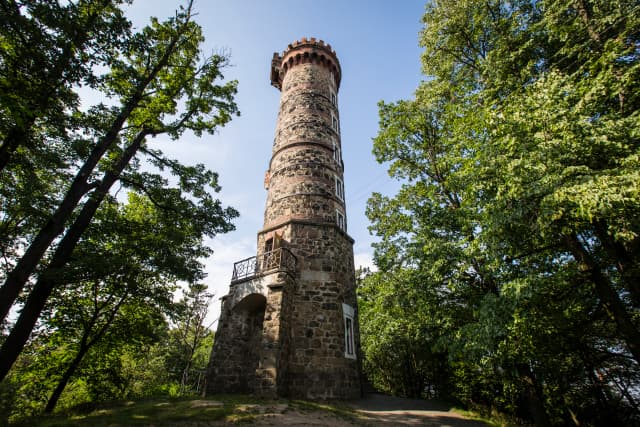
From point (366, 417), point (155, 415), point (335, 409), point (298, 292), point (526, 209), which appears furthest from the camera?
point (298, 292)

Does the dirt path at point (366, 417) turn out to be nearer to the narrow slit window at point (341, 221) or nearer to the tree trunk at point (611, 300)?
the tree trunk at point (611, 300)

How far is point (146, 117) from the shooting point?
10.3 meters

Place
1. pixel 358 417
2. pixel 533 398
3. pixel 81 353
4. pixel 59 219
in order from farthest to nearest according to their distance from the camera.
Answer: pixel 81 353 < pixel 533 398 < pixel 358 417 < pixel 59 219

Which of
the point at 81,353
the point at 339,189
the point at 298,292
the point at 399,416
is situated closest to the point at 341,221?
the point at 339,189

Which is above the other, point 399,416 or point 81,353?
point 81,353

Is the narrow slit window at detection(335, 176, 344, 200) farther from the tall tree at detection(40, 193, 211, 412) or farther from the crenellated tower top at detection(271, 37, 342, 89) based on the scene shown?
the crenellated tower top at detection(271, 37, 342, 89)

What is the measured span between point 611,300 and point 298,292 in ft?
28.9

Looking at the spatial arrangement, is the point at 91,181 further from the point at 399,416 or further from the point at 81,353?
the point at 399,416

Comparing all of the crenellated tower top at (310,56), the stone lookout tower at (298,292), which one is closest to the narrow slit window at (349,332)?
the stone lookout tower at (298,292)

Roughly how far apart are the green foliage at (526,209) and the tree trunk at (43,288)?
9.17 m

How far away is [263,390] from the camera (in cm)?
881

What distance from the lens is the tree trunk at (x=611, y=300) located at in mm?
6175

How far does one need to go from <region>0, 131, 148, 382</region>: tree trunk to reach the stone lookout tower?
5460 millimetres

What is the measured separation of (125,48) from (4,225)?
908 cm
